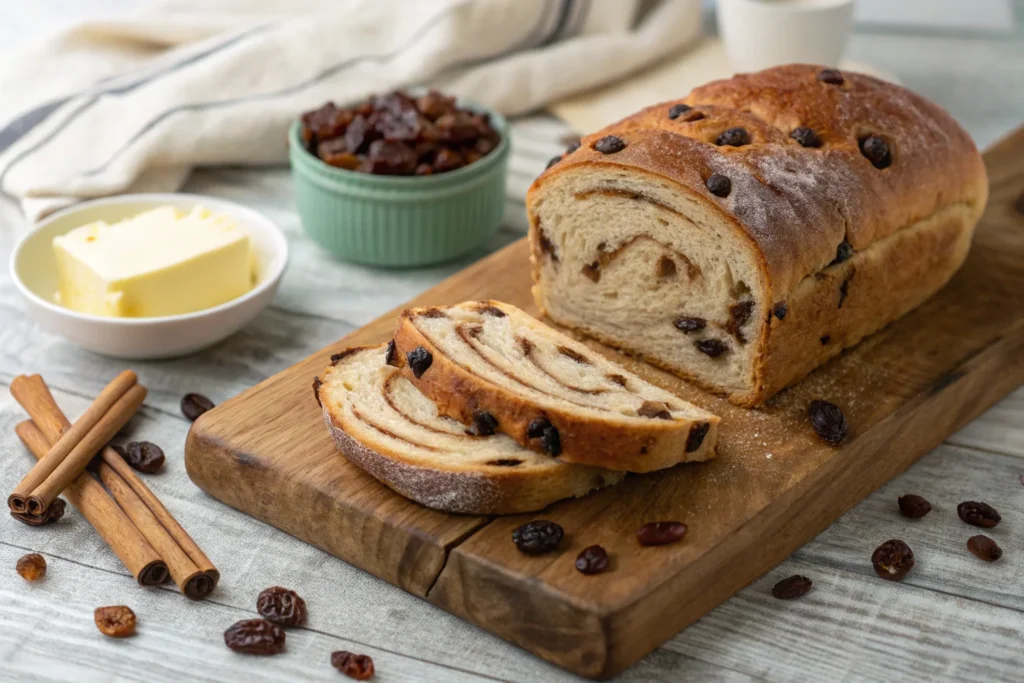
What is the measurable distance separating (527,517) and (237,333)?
4.79 feet

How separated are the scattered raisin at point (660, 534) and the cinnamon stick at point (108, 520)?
109 cm

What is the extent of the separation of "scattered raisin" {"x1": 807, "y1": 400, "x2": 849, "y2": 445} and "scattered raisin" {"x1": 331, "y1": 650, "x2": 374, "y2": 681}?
1260 mm

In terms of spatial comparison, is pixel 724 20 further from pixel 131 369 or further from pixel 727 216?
pixel 131 369

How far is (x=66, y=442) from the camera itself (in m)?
3.09

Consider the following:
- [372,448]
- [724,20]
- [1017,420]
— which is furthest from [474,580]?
[724,20]

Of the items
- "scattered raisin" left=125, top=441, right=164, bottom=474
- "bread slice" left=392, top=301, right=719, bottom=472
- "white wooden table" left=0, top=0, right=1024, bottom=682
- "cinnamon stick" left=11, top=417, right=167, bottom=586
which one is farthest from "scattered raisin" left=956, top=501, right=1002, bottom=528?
"scattered raisin" left=125, top=441, right=164, bottom=474

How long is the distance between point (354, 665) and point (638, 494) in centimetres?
77

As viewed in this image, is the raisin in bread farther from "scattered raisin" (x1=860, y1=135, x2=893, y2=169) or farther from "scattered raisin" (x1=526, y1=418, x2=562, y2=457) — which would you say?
"scattered raisin" (x1=526, y1=418, x2=562, y2=457)

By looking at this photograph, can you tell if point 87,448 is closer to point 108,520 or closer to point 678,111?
point 108,520

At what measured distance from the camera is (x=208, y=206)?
3.98 meters

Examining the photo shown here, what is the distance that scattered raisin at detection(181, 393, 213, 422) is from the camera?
11.0 feet

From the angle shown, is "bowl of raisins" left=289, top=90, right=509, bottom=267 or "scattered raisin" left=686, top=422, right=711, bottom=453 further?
"bowl of raisins" left=289, top=90, right=509, bottom=267

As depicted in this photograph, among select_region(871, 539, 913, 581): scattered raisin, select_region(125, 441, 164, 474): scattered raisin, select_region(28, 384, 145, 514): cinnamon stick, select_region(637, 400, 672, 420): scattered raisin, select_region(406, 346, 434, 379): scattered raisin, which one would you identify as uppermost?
select_region(637, 400, 672, 420): scattered raisin

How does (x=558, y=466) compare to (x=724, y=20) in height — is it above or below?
below
